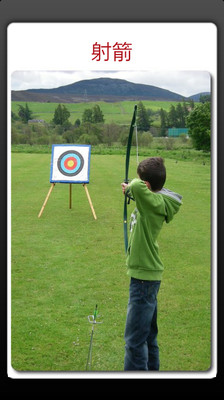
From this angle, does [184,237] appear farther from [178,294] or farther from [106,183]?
[106,183]

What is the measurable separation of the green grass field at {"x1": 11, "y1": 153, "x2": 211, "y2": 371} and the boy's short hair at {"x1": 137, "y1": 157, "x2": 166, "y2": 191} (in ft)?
3.68

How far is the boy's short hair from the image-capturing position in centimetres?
218

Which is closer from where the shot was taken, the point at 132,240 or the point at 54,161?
the point at 132,240

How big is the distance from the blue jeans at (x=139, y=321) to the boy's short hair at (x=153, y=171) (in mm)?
444

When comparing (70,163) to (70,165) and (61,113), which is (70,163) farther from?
(61,113)

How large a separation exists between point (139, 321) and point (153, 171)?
0.67 meters

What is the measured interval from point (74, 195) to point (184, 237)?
330 centimetres

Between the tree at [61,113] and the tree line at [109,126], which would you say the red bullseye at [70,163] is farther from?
the tree at [61,113]

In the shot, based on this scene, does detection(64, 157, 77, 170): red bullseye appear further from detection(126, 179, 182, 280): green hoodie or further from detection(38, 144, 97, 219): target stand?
detection(126, 179, 182, 280): green hoodie

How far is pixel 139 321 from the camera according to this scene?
2.16 m

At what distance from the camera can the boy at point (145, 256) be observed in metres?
2.14

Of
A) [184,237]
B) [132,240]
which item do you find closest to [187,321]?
[132,240]

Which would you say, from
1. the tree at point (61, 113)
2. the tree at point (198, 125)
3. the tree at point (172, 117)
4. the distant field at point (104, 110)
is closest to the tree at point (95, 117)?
the distant field at point (104, 110)

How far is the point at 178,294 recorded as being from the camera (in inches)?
153
